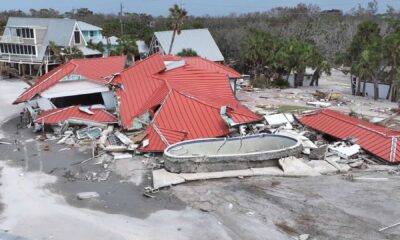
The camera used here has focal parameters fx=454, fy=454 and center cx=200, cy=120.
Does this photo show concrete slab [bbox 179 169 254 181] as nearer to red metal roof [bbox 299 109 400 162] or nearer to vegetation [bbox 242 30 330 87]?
red metal roof [bbox 299 109 400 162]

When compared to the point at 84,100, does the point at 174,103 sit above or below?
above

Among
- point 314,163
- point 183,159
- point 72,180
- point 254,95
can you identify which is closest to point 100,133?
point 72,180

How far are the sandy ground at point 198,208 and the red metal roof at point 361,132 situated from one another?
2127 mm

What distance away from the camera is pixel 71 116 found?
2955 centimetres

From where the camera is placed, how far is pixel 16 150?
2642cm

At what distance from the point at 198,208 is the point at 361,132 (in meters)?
11.2

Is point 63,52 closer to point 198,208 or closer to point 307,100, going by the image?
point 307,100

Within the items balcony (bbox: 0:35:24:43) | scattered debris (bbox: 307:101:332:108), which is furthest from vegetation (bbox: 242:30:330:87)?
balcony (bbox: 0:35:24:43)

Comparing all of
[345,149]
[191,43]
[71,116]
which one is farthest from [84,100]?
[191,43]

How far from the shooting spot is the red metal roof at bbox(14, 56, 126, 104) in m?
32.3

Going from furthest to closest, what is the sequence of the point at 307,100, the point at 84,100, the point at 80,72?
the point at 307,100
the point at 84,100
the point at 80,72

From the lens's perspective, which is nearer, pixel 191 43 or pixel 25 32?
pixel 25 32

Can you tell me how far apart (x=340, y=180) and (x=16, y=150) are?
18047 mm

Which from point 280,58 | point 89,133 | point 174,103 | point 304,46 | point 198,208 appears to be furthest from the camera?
point 304,46
